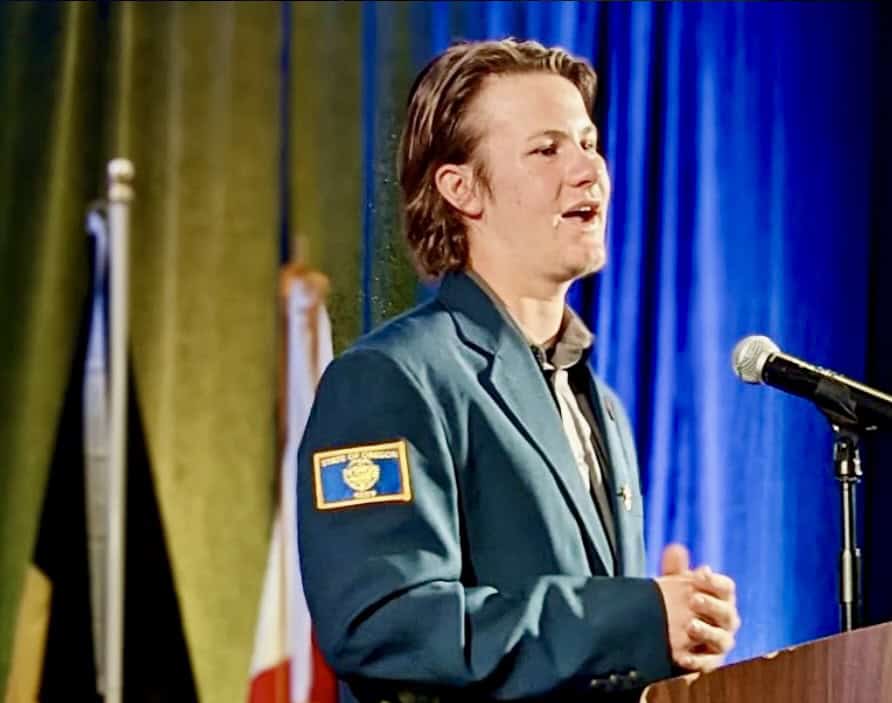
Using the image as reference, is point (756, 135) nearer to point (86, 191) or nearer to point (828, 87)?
point (828, 87)

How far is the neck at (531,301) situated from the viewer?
197 centimetres

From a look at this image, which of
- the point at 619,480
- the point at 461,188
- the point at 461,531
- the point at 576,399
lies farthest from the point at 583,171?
the point at 461,531

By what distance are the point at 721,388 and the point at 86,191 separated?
1.15 m

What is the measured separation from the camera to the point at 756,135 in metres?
2.67

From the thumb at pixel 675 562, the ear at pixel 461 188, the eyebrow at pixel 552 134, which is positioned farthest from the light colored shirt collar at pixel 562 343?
the thumb at pixel 675 562

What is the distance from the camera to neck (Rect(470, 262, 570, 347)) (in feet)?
6.46

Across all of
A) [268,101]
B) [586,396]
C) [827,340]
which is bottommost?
[586,396]

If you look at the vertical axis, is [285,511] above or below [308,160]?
below

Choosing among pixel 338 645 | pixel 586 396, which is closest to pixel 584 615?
pixel 338 645

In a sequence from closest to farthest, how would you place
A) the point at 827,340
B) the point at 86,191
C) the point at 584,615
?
1. the point at 584,615
2. the point at 86,191
3. the point at 827,340

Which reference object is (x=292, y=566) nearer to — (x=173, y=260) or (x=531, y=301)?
(x=173, y=260)

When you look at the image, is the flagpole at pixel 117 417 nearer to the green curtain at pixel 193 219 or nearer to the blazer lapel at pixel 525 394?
the green curtain at pixel 193 219

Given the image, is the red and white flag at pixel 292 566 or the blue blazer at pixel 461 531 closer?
the blue blazer at pixel 461 531

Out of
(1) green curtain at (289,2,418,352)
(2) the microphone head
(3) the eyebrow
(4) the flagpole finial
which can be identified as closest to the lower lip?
(3) the eyebrow
